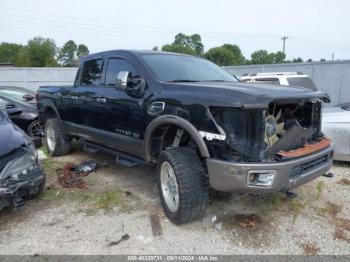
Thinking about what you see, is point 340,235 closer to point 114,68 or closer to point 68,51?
point 114,68

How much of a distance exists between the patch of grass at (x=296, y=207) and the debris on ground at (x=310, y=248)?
548 millimetres

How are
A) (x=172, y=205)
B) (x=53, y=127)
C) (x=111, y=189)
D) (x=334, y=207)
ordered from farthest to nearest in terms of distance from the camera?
(x=53, y=127)
(x=111, y=189)
(x=334, y=207)
(x=172, y=205)

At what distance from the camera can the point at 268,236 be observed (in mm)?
3660

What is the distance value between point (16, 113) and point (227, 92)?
20.2 feet

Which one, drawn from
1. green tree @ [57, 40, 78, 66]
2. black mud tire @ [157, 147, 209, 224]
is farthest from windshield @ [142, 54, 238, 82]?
green tree @ [57, 40, 78, 66]

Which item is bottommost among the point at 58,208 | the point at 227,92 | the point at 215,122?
the point at 58,208

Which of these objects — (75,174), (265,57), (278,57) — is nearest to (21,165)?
(75,174)

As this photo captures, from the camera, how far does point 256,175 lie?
3314 millimetres

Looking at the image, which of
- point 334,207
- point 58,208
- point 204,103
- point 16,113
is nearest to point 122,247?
point 58,208

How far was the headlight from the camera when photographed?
3814 millimetres

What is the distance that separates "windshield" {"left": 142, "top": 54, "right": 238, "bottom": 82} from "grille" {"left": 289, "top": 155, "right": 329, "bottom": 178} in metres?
1.64

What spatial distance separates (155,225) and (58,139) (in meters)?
3.63

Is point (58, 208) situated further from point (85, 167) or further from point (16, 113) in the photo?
point (16, 113)

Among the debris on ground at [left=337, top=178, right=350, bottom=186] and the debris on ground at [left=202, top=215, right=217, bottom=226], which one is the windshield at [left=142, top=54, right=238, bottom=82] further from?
the debris on ground at [left=337, top=178, right=350, bottom=186]
